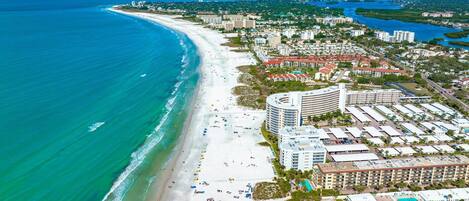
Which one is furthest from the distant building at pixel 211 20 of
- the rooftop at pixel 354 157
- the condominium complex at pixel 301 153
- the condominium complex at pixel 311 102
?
the rooftop at pixel 354 157

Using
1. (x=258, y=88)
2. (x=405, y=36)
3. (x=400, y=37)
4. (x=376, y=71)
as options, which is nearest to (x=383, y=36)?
(x=400, y=37)

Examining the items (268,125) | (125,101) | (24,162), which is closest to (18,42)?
(125,101)

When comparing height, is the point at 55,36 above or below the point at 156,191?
above

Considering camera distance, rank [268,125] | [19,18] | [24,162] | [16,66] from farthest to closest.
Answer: [19,18] → [16,66] → [268,125] → [24,162]

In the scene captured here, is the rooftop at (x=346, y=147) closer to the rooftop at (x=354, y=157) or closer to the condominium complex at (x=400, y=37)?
the rooftop at (x=354, y=157)

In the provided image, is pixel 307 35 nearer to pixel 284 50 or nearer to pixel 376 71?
pixel 284 50

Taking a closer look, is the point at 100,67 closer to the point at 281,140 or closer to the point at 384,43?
the point at 281,140
